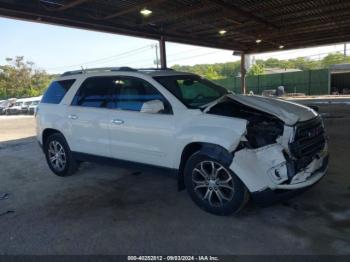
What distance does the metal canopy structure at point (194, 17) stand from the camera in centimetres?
895

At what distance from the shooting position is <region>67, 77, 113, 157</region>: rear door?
5086mm

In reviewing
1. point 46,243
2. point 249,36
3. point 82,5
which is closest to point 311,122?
point 46,243

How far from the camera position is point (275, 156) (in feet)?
11.9

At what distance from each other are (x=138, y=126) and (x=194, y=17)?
759 cm

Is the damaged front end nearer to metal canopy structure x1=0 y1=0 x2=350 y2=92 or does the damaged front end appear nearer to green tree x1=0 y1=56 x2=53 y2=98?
metal canopy structure x1=0 y1=0 x2=350 y2=92

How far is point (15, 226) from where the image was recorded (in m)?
3.97

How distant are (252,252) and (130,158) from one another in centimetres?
232

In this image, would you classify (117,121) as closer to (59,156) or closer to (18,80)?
A: (59,156)

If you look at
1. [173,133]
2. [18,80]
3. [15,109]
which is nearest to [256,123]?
[173,133]

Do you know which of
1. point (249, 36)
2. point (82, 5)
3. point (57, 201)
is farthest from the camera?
point (249, 36)

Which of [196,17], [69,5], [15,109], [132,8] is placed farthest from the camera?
[15,109]

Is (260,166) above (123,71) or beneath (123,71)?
beneath

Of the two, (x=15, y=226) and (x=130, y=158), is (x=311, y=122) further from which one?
(x=15, y=226)

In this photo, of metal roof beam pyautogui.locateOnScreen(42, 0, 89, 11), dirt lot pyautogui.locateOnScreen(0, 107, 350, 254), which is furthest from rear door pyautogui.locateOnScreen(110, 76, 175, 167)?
metal roof beam pyautogui.locateOnScreen(42, 0, 89, 11)
